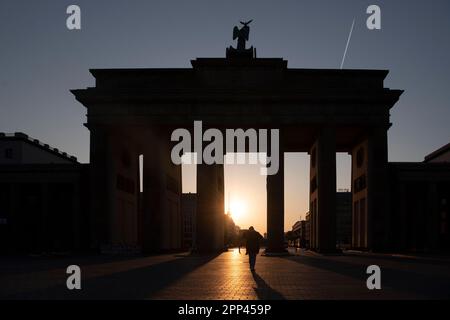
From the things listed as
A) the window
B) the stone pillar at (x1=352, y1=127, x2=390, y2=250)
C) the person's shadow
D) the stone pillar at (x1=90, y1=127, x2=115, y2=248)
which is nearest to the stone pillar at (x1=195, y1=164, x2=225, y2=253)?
the stone pillar at (x1=90, y1=127, x2=115, y2=248)

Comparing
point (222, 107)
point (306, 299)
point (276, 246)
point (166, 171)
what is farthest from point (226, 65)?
point (306, 299)

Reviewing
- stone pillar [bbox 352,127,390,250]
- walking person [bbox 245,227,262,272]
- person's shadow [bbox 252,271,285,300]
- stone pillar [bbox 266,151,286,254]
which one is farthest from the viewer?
stone pillar [bbox 266,151,286,254]

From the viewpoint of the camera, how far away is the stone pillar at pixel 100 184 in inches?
2357

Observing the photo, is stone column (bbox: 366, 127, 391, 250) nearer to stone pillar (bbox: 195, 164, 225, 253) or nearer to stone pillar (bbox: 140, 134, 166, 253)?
stone pillar (bbox: 195, 164, 225, 253)

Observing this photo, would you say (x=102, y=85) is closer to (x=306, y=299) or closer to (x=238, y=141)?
(x=238, y=141)

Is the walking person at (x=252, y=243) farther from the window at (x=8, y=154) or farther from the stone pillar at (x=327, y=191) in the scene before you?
the window at (x=8, y=154)

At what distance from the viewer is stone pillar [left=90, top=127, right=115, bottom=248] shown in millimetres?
59875

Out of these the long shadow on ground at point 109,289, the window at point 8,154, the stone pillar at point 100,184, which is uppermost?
the window at point 8,154

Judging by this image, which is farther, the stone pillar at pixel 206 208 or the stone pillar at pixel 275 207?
the stone pillar at pixel 206 208

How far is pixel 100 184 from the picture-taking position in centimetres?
6034

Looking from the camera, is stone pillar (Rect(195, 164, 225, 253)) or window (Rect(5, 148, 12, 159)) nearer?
stone pillar (Rect(195, 164, 225, 253))

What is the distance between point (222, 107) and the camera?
60.0m

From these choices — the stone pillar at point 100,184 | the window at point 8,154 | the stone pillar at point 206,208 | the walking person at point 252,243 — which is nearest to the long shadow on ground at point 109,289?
the walking person at point 252,243

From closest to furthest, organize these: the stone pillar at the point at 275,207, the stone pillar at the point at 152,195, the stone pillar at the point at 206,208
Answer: the stone pillar at the point at 275,207
the stone pillar at the point at 206,208
the stone pillar at the point at 152,195
